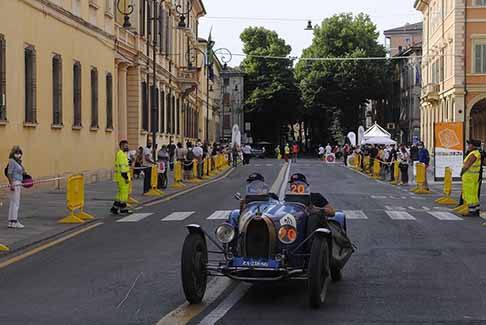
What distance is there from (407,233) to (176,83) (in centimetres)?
4474

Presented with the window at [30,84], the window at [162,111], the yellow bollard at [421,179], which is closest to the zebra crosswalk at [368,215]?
the window at [30,84]

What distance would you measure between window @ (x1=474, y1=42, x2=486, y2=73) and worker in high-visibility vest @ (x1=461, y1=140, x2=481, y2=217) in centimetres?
3842

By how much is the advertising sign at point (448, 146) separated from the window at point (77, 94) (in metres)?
13.3

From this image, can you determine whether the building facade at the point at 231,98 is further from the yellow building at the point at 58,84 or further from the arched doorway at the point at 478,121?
the yellow building at the point at 58,84

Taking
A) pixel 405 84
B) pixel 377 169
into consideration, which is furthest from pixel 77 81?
pixel 405 84

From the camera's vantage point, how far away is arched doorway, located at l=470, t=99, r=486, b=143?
200 feet

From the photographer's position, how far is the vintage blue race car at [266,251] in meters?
8.44

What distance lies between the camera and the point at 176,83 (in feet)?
194

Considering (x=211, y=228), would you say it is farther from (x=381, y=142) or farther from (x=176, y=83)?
(x=176, y=83)

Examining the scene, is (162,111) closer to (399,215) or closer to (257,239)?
(399,215)

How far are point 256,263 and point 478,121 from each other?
59.0 metres

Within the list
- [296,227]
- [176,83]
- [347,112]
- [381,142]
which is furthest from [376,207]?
[347,112]

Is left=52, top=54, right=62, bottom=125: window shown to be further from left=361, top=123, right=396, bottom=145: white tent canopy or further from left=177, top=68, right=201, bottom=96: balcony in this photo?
left=177, top=68, right=201, bottom=96: balcony

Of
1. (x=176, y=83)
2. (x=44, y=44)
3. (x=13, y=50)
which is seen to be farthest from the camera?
(x=176, y=83)
